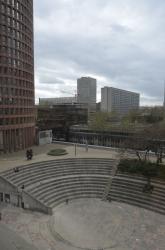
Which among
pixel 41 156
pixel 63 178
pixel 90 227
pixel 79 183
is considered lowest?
pixel 90 227

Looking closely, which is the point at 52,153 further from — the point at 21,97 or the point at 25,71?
the point at 25,71

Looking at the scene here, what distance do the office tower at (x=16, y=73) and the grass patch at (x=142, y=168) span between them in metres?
19.9

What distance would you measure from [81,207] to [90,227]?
4191mm

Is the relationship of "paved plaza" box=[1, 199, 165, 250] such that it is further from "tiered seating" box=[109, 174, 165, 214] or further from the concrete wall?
"tiered seating" box=[109, 174, 165, 214]

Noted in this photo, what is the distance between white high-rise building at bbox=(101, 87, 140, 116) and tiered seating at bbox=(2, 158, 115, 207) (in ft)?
340

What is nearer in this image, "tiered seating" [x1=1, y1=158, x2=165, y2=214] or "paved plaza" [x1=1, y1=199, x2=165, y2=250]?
"paved plaza" [x1=1, y1=199, x2=165, y2=250]

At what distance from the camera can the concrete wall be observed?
79.2 feet

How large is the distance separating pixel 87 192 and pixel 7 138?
60.1ft

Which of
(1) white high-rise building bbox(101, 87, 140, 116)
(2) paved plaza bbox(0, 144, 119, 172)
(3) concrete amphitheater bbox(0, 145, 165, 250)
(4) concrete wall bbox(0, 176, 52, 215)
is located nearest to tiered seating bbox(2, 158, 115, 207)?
(3) concrete amphitheater bbox(0, 145, 165, 250)

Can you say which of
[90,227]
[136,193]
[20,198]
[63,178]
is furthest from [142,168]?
[20,198]

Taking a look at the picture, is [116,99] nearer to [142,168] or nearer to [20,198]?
[142,168]

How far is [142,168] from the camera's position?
2903 cm

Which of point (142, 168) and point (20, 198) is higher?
point (142, 168)

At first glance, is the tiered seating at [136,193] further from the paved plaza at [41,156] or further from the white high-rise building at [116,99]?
the white high-rise building at [116,99]
